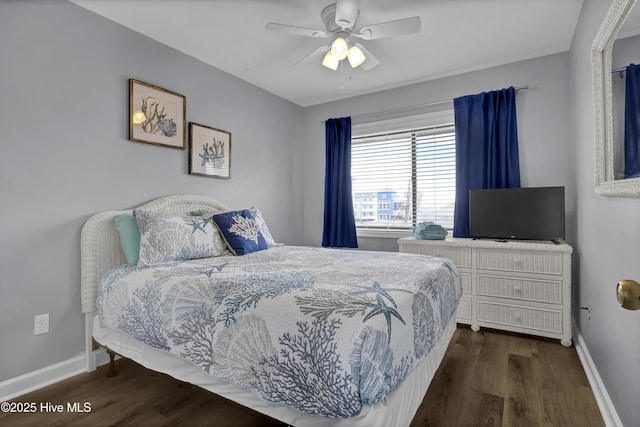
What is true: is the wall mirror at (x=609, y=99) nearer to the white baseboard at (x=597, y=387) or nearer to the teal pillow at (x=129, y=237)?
the white baseboard at (x=597, y=387)

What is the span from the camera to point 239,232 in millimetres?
2592

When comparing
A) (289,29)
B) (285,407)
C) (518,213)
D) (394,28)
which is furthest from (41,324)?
(518,213)

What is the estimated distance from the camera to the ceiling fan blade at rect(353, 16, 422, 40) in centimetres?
209

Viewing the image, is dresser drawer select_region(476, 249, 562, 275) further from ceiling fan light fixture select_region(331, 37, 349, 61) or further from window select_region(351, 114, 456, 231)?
ceiling fan light fixture select_region(331, 37, 349, 61)

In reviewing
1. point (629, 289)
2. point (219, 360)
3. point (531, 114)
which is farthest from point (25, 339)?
point (531, 114)

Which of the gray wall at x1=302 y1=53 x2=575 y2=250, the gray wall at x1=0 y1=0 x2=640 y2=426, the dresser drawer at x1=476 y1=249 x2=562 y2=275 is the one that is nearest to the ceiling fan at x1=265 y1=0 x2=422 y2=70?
the gray wall at x1=0 y1=0 x2=640 y2=426

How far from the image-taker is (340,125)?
4.12 m

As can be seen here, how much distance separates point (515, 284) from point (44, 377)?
3472mm

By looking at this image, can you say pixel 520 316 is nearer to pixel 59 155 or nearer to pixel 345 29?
pixel 345 29

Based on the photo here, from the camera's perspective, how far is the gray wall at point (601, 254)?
4.27 ft

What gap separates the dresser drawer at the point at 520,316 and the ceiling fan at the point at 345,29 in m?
2.31

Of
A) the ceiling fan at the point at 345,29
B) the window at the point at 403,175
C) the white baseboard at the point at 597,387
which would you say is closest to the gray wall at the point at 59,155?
the ceiling fan at the point at 345,29

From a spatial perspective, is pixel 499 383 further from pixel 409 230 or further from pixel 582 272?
pixel 409 230

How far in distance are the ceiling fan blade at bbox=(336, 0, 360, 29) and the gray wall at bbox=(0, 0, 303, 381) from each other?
157 cm
